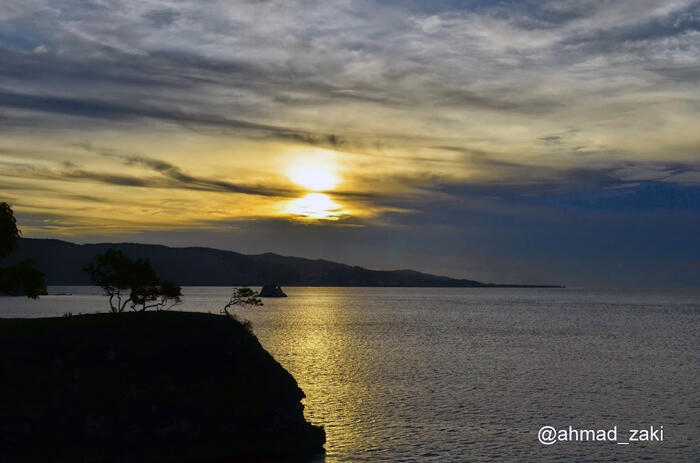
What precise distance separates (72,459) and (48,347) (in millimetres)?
8974

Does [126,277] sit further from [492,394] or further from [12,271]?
[492,394]

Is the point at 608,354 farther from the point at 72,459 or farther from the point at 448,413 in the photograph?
the point at 72,459

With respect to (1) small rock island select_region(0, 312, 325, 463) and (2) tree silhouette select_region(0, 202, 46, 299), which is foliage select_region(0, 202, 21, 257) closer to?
(2) tree silhouette select_region(0, 202, 46, 299)

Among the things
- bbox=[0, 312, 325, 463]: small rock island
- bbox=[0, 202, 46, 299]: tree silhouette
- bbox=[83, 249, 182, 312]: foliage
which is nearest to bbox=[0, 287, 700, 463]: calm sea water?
bbox=[0, 312, 325, 463]: small rock island

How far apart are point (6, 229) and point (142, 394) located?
2434cm

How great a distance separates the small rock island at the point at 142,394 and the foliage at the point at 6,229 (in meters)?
11.3

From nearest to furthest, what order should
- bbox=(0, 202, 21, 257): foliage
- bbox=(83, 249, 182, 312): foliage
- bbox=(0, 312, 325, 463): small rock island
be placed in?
bbox=(0, 312, 325, 463): small rock island
bbox=(0, 202, 21, 257): foliage
bbox=(83, 249, 182, 312): foliage

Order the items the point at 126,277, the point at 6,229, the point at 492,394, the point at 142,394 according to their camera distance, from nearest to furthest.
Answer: the point at 142,394
the point at 6,229
the point at 126,277
the point at 492,394

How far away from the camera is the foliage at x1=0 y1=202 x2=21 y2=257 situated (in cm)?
5875

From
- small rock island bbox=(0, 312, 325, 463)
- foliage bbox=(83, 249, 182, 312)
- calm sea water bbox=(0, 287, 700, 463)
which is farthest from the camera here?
foliage bbox=(83, 249, 182, 312)

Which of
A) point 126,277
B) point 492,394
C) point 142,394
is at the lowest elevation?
point 492,394

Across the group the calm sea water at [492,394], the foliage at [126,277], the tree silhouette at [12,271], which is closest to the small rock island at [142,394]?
the calm sea water at [492,394]

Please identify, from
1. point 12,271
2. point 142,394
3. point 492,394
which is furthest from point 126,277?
point 492,394

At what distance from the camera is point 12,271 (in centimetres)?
5959
